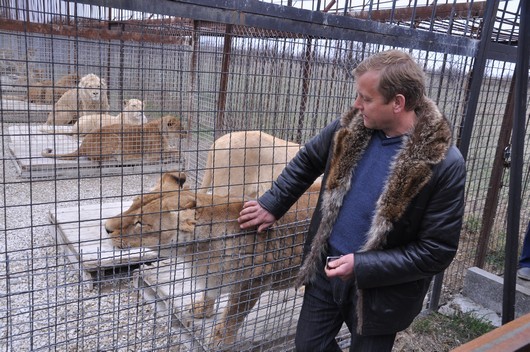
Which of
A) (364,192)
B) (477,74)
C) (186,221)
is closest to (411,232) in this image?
(364,192)

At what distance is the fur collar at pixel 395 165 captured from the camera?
2256 mm

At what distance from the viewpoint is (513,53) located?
447 centimetres

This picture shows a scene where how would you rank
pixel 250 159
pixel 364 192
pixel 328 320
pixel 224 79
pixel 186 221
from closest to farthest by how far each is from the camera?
pixel 364 192 < pixel 328 320 < pixel 186 221 < pixel 224 79 < pixel 250 159

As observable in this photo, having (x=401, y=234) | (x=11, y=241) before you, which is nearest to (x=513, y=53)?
(x=401, y=234)

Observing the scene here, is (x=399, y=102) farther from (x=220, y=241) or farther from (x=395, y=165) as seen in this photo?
(x=220, y=241)

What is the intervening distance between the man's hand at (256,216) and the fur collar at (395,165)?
0.57 m

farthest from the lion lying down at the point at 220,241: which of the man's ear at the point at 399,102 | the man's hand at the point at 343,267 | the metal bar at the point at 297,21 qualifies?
the man's ear at the point at 399,102

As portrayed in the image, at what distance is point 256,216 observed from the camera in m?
3.08

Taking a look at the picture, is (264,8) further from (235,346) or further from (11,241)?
(11,241)

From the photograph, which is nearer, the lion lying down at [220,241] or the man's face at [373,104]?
the man's face at [373,104]

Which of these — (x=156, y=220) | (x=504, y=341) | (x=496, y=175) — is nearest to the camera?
(x=504, y=341)

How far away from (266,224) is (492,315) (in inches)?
133

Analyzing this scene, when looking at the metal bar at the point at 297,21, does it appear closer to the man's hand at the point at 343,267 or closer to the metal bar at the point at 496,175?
the metal bar at the point at 496,175

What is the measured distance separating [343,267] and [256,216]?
915 millimetres
